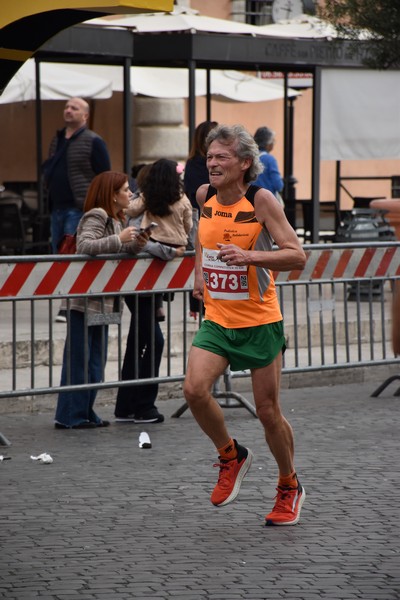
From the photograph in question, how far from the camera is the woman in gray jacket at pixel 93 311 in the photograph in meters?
9.52

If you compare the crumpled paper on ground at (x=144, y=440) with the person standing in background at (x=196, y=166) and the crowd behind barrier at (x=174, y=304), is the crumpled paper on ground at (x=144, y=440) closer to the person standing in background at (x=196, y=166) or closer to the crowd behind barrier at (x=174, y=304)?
the crowd behind barrier at (x=174, y=304)

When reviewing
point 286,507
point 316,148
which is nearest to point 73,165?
point 316,148

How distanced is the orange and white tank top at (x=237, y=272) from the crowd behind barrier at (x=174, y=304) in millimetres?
2682

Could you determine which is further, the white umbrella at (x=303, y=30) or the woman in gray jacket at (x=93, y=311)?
the white umbrella at (x=303, y=30)

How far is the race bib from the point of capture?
6.82 meters

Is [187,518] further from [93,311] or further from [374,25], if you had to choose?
[374,25]

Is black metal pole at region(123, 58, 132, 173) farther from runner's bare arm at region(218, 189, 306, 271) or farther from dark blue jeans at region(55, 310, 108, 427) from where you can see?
runner's bare arm at region(218, 189, 306, 271)

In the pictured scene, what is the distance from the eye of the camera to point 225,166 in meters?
6.80

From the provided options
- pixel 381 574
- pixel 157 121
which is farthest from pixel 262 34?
pixel 381 574

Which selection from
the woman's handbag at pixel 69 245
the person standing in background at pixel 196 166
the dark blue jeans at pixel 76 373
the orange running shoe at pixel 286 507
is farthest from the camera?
the person standing in background at pixel 196 166

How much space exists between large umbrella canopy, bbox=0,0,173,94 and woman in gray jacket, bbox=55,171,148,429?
7.84 feet

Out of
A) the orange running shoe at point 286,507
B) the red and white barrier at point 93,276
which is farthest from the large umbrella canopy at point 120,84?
the orange running shoe at point 286,507

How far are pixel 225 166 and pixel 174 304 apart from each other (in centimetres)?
506

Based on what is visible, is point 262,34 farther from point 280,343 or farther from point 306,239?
point 280,343
